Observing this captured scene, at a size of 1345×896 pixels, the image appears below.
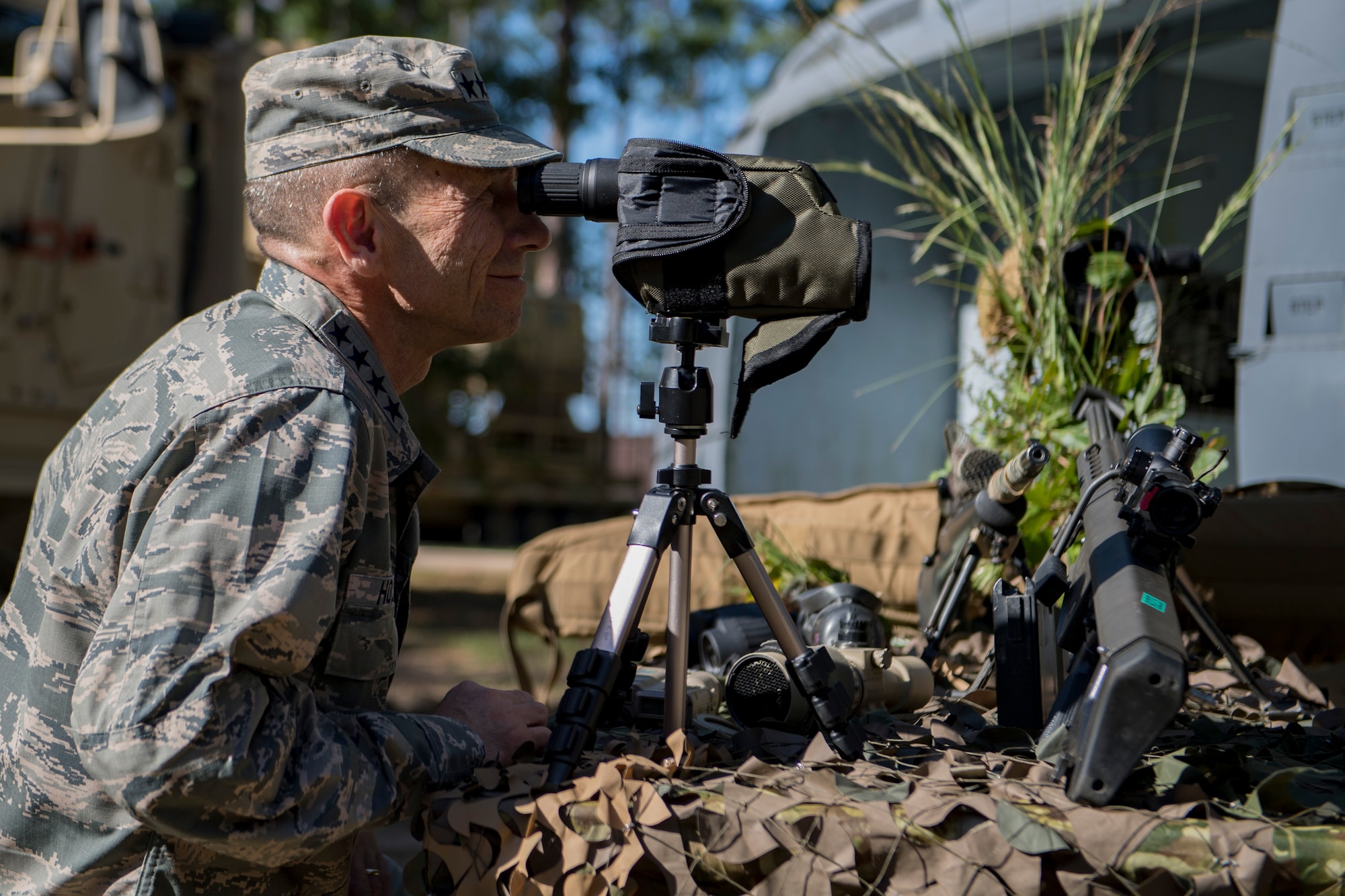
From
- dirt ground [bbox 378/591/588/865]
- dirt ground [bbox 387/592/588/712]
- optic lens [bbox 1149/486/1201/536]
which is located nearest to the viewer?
optic lens [bbox 1149/486/1201/536]

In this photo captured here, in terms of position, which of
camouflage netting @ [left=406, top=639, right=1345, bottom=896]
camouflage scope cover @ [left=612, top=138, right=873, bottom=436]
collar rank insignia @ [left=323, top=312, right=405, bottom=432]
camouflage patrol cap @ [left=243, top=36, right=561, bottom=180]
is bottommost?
camouflage netting @ [left=406, top=639, right=1345, bottom=896]

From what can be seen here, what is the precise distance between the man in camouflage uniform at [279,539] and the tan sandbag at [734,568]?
164cm

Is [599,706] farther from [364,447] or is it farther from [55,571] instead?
[55,571]

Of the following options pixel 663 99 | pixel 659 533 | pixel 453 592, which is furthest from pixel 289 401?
pixel 663 99

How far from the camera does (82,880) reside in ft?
4.48

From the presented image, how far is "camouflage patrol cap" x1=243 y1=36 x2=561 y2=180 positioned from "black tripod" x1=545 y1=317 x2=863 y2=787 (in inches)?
15.0

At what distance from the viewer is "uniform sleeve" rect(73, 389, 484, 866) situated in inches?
45.6

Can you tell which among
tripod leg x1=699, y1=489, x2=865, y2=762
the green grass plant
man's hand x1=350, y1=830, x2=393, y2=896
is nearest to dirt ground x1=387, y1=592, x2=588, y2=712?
the green grass plant

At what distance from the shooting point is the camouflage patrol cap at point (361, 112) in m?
1.54

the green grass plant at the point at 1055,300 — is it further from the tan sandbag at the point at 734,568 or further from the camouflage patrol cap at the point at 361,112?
the camouflage patrol cap at the point at 361,112

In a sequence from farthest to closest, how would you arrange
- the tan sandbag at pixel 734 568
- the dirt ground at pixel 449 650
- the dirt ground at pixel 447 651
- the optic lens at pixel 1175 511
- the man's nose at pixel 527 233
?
the dirt ground at pixel 449 650 < the dirt ground at pixel 447 651 < the tan sandbag at pixel 734 568 < the man's nose at pixel 527 233 < the optic lens at pixel 1175 511

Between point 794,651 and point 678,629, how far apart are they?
0.60 ft

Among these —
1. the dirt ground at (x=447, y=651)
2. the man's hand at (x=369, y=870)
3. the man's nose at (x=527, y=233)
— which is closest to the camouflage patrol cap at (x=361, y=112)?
the man's nose at (x=527, y=233)

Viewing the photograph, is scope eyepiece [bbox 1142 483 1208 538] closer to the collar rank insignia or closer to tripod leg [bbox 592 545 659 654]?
tripod leg [bbox 592 545 659 654]
